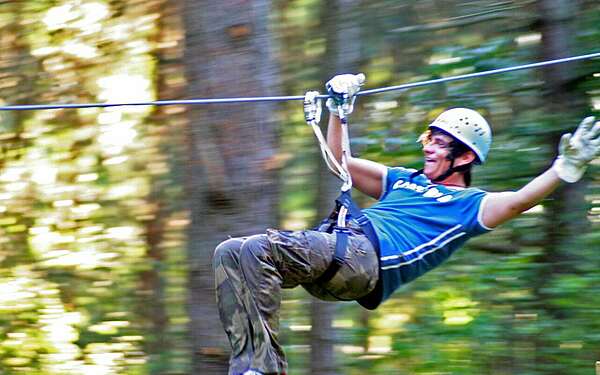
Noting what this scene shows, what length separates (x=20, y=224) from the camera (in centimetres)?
720

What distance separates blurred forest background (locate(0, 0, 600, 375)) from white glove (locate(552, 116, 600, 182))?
1107mm

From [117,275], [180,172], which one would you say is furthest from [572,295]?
[117,275]

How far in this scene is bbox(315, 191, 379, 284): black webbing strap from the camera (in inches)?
136

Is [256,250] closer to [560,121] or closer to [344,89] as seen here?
[344,89]

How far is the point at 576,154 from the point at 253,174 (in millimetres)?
1214

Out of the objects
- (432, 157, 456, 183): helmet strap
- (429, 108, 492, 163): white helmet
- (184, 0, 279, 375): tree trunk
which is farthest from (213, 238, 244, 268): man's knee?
(429, 108, 492, 163): white helmet

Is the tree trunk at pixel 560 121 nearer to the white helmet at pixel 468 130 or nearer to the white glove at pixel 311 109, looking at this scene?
the white helmet at pixel 468 130

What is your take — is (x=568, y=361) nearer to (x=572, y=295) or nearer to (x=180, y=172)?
(x=572, y=295)

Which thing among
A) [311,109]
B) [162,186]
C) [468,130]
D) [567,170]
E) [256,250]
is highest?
[311,109]

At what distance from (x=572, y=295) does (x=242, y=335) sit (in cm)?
272

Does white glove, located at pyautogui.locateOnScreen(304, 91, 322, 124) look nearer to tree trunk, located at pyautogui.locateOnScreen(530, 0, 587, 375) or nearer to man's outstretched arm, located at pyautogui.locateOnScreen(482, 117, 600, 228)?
man's outstretched arm, located at pyautogui.locateOnScreen(482, 117, 600, 228)

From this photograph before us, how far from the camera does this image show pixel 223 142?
12.8 feet

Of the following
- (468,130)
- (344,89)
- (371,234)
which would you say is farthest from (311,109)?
(468,130)

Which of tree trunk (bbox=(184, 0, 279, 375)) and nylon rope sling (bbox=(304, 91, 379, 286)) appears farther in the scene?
tree trunk (bbox=(184, 0, 279, 375))
